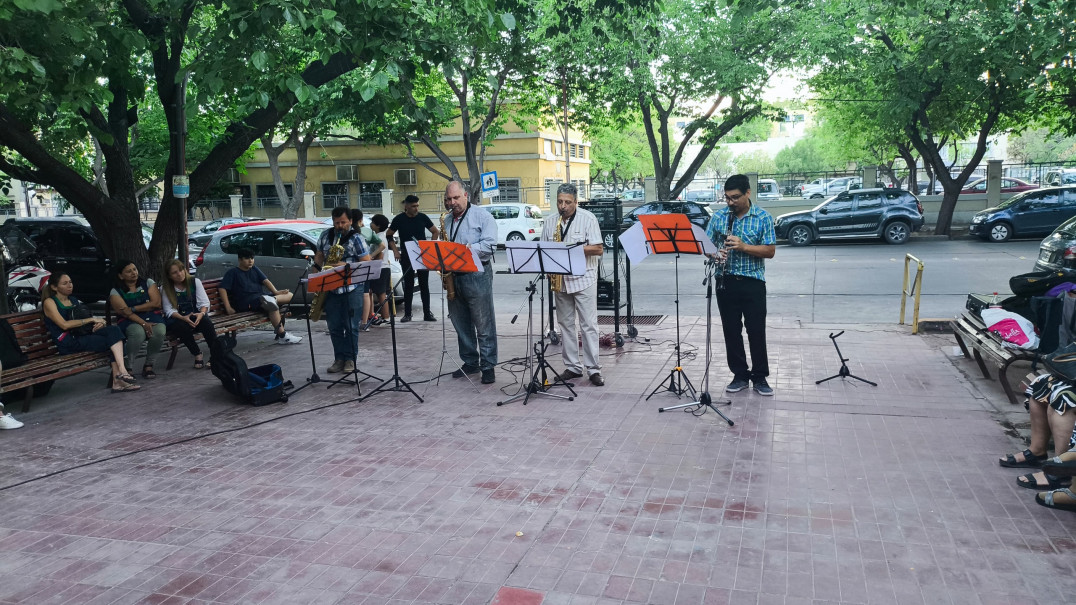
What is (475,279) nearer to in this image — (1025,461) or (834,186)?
(1025,461)

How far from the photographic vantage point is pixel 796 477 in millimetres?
5102

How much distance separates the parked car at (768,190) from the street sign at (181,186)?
28211 mm

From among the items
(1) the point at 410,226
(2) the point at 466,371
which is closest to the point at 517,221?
(1) the point at 410,226

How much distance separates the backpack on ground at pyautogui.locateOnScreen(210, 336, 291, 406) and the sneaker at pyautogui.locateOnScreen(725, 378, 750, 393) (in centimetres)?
412

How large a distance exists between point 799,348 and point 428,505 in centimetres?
554

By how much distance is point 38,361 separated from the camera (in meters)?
7.61

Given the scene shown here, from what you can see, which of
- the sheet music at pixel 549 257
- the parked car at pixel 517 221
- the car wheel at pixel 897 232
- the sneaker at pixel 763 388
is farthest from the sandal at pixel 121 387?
the car wheel at pixel 897 232

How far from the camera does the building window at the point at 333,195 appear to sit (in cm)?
3916

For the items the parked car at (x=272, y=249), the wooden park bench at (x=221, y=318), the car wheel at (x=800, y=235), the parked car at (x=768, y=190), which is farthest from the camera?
the parked car at (x=768, y=190)

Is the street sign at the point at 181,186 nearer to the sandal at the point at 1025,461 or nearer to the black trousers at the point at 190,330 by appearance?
the black trousers at the point at 190,330

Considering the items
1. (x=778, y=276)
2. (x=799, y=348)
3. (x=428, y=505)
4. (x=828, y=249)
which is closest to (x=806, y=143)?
(x=828, y=249)

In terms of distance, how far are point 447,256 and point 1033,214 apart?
67.7 feet

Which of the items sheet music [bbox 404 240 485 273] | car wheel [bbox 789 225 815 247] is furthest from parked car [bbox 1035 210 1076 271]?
car wheel [bbox 789 225 815 247]

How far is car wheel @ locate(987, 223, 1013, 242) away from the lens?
22016 mm
